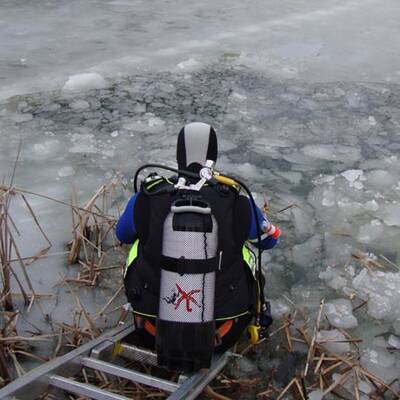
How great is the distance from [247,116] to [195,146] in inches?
111

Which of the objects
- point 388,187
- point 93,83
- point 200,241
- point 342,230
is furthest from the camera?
point 93,83

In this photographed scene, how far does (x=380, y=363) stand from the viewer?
2783mm

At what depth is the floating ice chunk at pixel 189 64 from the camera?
20.8 feet

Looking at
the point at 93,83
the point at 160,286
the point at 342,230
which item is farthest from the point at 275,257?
the point at 93,83

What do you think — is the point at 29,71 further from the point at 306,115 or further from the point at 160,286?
the point at 160,286

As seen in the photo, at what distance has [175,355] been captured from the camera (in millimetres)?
2215

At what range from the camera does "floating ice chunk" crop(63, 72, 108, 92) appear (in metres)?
5.68

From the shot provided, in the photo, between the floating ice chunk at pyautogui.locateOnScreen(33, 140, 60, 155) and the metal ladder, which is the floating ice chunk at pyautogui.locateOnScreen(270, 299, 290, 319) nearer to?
the metal ladder

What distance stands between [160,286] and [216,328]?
401 millimetres

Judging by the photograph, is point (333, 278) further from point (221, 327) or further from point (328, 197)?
point (221, 327)

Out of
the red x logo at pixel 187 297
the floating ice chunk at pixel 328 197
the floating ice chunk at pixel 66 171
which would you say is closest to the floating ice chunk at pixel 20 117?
the floating ice chunk at pixel 66 171

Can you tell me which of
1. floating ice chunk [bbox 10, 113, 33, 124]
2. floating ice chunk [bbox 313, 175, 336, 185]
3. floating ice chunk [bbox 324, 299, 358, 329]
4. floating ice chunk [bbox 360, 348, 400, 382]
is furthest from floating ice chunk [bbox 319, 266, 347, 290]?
floating ice chunk [bbox 10, 113, 33, 124]

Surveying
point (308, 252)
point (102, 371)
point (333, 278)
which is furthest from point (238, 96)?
point (102, 371)

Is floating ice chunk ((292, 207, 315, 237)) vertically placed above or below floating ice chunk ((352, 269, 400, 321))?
above
